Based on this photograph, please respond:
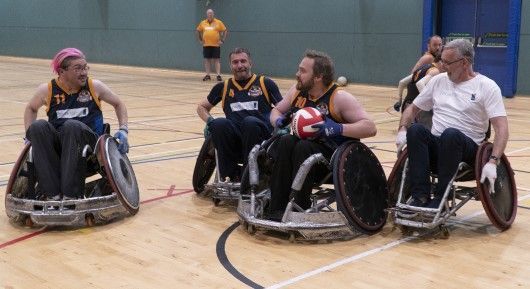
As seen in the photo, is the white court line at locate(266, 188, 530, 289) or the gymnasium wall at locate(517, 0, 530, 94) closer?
the white court line at locate(266, 188, 530, 289)

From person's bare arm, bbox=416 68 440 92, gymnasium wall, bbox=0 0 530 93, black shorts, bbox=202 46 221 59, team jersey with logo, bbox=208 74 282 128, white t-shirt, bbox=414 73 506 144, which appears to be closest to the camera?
white t-shirt, bbox=414 73 506 144

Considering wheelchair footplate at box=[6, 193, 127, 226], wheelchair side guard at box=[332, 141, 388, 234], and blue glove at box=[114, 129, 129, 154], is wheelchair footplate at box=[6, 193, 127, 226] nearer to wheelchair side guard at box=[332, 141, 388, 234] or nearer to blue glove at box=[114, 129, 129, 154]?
blue glove at box=[114, 129, 129, 154]

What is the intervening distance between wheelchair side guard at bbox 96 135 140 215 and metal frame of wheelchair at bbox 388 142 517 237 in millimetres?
1643

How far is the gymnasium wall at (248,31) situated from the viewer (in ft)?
46.3

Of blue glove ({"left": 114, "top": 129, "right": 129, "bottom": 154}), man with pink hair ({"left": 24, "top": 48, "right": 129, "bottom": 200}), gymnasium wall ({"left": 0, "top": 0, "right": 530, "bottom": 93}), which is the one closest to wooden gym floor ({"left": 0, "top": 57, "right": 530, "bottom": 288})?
man with pink hair ({"left": 24, "top": 48, "right": 129, "bottom": 200})

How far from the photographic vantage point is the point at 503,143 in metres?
4.03

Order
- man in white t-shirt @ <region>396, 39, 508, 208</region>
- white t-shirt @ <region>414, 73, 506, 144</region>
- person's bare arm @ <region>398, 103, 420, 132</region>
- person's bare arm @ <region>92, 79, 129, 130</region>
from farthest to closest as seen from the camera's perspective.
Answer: person's bare arm @ <region>92, 79, 129, 130</region>
person's bare arm @ <region>398, 103, 420, 132</region>
white t-shirt @ <region>414, 73, 506, 144</region>
man in white t-shirt @ <region>396, 39, 508, 208</region>

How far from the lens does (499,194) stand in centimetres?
421

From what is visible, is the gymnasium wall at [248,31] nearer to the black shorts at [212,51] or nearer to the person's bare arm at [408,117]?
the black shorts at [212,51]

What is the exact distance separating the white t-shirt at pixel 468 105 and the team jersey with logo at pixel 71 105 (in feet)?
7.25

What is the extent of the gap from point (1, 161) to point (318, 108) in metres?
3.68

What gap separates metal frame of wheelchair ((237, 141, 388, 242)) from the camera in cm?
394

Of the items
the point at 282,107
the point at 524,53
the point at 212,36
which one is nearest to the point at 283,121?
the point at 282,107

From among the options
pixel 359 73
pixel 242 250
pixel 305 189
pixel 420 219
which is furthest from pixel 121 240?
pixel 359 73
